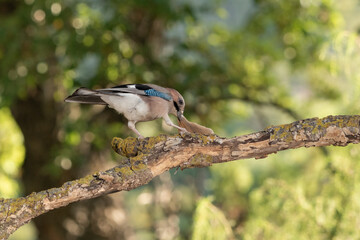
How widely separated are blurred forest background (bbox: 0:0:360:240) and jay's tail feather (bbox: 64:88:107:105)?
2.44m

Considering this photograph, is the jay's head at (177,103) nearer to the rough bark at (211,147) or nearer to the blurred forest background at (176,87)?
the rough bark at (211,147)

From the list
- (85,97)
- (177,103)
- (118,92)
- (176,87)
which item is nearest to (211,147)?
(177,103)

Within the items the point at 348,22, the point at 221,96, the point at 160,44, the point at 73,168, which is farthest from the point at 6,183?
the point at 348,22

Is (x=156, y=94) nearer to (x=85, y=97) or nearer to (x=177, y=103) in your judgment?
(x=177, y=103)

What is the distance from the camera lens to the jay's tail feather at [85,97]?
115 inches

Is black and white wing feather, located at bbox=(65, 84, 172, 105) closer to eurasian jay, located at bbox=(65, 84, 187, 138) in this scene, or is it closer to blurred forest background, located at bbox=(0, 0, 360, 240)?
eurasian jay, located at bbox=(65, 84, 187, 138)

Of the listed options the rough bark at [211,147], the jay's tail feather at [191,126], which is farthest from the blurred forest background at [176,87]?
the rough bark at [211,147]

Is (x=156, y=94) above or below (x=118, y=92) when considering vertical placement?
Result: above

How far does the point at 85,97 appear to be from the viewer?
3.08 meters

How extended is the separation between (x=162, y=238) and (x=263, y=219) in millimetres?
2787

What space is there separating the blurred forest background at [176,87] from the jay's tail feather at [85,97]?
244 centimetres

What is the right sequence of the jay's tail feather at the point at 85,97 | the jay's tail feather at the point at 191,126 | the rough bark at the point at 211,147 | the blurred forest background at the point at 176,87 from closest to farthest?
the rough bark at the point at 211,147 → the jay's tail feather at the point at 85,97 → the jay's tail feather at the point at 191,126 → the blurred forest background at the point at 176,87

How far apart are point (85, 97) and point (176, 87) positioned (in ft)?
11.8

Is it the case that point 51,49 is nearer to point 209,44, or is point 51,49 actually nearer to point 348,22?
point 209,44
